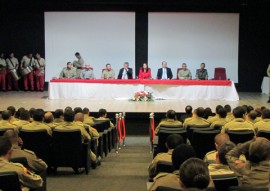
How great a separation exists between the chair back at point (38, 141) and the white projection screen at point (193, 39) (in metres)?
11.6

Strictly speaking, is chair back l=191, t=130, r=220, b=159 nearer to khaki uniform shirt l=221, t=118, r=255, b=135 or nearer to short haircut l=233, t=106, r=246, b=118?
khaki uniform shirt l=221, t=118, r=255, b=135

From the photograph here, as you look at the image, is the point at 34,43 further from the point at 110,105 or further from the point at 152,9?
the point at 110,105

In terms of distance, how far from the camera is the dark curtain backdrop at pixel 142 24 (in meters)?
17.2

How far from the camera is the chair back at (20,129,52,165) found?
5941mm

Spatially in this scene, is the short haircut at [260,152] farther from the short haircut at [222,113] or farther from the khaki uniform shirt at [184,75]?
the khaki uniform shirt at [184,75]

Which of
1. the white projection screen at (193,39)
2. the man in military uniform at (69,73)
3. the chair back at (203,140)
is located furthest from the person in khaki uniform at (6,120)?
the white projection screen at (193,39)

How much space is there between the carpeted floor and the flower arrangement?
543 centimetres

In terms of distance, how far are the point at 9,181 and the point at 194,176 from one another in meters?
1.52

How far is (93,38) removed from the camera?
691 inches

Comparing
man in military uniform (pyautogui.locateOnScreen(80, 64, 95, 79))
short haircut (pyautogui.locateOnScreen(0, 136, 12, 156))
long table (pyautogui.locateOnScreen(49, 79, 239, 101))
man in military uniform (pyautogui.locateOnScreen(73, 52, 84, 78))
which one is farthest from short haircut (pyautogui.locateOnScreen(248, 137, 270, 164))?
man in military uniform (pyautogui.locateOnScreen(73, 52, 84, 78))

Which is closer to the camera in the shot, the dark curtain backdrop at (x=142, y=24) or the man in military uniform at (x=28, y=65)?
the man in military uniform at (x=28, y=65)

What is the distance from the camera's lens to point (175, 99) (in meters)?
14.0

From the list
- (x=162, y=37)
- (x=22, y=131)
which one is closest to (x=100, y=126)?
(x=22, y=131)

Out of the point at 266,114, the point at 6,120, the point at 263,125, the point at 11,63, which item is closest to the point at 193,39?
the point at 11,63
